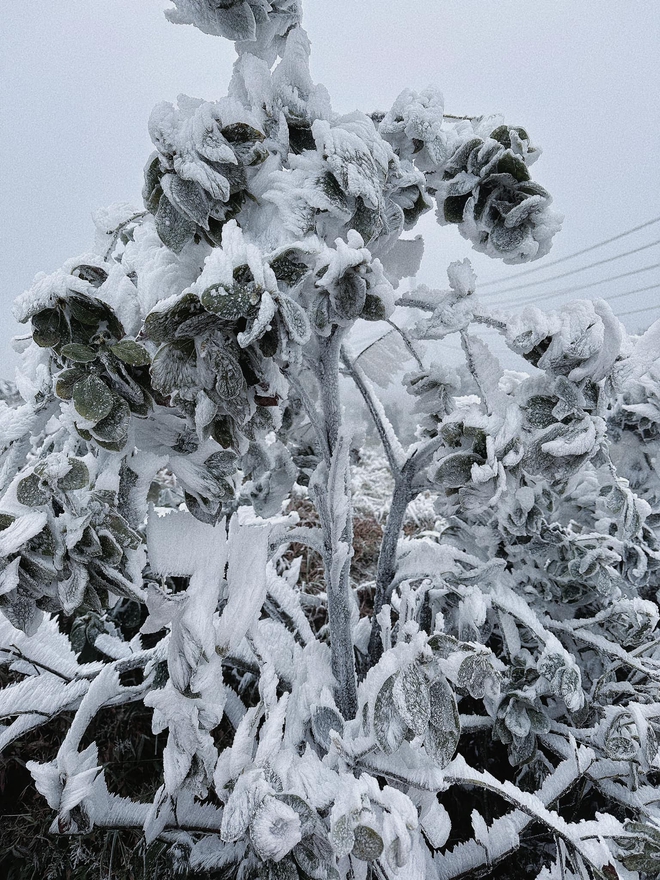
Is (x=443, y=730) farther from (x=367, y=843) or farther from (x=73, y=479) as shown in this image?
(x=73, y=479)

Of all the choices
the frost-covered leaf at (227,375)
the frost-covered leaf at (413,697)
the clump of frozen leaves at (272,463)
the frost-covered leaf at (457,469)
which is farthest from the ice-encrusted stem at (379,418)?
the frost-covered leaf at (227,375)

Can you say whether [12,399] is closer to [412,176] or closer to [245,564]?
[245,564]

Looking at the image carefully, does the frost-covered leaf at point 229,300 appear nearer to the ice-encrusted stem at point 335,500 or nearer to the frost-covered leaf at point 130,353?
the frost-covered leaf at point 130,353

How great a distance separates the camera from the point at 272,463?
119 centimetres

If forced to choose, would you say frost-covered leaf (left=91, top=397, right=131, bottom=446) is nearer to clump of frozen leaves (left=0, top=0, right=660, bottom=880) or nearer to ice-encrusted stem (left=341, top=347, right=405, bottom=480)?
clump of frozen leaves (left=0, top=0, right=660, bottom=880)

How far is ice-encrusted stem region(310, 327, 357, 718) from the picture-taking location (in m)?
0.89

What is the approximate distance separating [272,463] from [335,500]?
0.30m

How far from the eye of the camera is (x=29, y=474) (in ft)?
2.34

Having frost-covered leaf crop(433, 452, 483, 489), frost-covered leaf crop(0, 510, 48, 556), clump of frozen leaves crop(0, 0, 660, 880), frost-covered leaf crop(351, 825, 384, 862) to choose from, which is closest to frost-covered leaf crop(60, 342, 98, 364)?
clump of frozen leaves crop(0, 0, 660, 880)

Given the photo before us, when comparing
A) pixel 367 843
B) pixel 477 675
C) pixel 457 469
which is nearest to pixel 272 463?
pixel 457 469

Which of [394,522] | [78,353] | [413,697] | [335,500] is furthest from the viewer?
[394,522]

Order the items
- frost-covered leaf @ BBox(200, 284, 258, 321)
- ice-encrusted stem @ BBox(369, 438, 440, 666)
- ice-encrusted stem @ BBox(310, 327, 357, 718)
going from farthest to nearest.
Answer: ice-encrusted stem @ BBox(369, 438, 440, 666) < ice-encrusted stem @ BBox(310, 327, 357, 718) < frost-covered leaf @ BBox(200, 284, 258, 321)

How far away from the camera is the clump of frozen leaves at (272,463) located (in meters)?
0.64

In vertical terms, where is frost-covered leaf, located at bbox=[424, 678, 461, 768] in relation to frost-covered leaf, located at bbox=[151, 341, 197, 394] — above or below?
below
